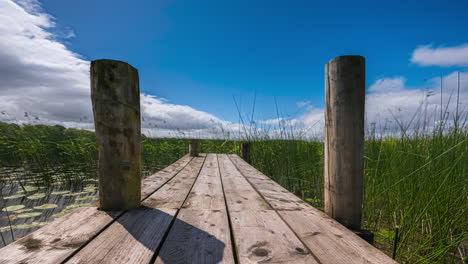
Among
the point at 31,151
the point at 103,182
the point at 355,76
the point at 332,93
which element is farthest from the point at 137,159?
the point at 31,151

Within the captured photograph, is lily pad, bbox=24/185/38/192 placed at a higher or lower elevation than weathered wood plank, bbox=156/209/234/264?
lower

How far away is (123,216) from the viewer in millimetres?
1383

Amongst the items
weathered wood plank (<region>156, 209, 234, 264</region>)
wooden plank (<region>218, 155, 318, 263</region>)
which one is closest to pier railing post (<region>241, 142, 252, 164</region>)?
wooden plank (<region>218, 155, 318, 263</region>)

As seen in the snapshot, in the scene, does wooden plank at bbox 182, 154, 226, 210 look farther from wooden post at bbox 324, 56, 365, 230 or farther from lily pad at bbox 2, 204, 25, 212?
lily pad at bbox 2, 204, 25, 212

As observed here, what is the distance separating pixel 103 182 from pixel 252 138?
396 centimetres

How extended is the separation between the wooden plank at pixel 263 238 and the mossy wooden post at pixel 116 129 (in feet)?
2.39

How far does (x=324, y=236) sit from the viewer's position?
115 cm

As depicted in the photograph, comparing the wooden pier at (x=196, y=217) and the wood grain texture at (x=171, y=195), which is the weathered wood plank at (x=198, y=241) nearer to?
the wooden pier at (x=196, y=217)

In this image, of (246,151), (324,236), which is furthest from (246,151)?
(324,236)

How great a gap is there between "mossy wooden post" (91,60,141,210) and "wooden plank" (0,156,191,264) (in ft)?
0.48

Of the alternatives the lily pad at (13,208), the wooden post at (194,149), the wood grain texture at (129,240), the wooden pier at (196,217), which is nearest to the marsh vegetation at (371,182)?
the lily pad at (13,208)

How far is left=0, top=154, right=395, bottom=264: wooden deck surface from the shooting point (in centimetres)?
93

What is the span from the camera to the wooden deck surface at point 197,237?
931 mm

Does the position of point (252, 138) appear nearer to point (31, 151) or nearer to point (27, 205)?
point (27, 205)
